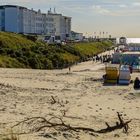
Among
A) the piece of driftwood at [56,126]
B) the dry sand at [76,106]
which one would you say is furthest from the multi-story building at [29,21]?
the piece of driftwood at [56,126]

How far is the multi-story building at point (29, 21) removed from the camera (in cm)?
11100

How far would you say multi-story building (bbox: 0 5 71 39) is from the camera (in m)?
111

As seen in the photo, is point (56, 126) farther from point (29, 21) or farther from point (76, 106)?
point (29, 21)

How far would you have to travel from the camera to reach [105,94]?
818 inches

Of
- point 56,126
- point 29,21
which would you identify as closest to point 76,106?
point 56,126

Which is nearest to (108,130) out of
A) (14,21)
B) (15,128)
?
(15,128)

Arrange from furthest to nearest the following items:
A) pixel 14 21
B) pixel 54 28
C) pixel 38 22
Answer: pixel 54 28 → pixel 38 22 → pixel 14 21

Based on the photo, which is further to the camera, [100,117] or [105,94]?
[105,94]

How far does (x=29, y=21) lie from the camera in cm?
11738

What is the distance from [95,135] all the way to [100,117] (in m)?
2.85

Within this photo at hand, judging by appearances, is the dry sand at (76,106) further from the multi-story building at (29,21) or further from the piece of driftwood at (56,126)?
the multi-story building at (29,21)

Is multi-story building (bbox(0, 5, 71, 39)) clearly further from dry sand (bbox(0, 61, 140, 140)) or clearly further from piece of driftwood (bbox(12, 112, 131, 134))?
piece of driftwood (bbox(12, 112, 131, 134))

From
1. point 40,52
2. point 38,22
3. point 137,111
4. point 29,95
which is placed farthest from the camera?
point 38,22

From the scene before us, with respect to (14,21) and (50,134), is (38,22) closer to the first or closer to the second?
(14,21)
